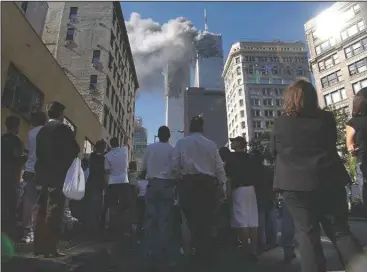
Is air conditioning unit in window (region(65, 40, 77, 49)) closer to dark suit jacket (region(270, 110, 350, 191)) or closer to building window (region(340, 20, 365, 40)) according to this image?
dark suit jacket (region(270, 110, 350, 191))

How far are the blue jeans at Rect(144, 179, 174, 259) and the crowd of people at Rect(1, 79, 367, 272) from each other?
0.01 metres

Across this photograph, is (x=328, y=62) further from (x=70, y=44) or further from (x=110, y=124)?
(x=70, y=44)

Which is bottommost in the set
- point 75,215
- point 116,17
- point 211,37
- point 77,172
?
point 75,215

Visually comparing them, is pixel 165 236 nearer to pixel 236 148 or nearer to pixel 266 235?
pixel 236 148

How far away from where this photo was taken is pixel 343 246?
2309 millimetres

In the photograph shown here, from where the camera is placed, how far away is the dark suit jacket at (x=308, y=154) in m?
2.36

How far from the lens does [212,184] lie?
3965mm

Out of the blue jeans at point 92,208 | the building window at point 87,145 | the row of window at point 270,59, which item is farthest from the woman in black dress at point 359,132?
the row of window at point 270,59

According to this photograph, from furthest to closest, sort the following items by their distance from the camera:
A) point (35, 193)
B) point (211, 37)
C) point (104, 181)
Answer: point (211, 37)
point (104, 181)
point (35, 193)

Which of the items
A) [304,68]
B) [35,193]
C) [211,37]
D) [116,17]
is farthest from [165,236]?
[211,37]

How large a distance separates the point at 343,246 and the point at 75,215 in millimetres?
5435

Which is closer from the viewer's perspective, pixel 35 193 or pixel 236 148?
pixel 35 193

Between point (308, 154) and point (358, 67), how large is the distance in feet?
151

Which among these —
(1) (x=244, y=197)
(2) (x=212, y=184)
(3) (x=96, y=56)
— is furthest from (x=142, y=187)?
(3) (x=96, y=56)
